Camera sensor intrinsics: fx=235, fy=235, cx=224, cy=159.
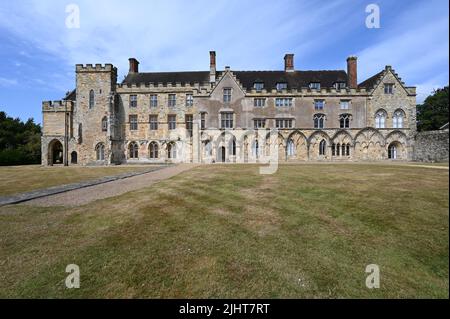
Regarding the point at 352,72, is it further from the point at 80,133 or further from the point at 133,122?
the point at 80,133

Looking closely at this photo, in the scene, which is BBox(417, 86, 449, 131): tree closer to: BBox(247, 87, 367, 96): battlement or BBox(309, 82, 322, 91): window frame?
BBox(247, 87, 367, 96): battlement

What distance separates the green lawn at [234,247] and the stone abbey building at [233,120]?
25259 mm

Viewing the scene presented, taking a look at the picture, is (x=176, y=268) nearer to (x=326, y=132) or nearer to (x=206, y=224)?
(x=206, y=224)

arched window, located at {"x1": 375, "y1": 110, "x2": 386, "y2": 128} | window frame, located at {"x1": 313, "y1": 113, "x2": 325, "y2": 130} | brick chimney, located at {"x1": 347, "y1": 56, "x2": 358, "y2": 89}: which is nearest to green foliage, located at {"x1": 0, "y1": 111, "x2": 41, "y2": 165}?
window frame, located at {"x1": 313, "y1": 113, "x2": 325, "y2": 130}

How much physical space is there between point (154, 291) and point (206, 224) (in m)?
2.59

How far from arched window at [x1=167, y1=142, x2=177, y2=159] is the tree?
54.8 metres

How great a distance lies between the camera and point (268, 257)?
4.44 meters

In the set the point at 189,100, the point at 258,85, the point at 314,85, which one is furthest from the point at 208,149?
the point at 314,85

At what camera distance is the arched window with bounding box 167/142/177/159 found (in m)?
36.0

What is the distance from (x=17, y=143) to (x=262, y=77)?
4747 cm

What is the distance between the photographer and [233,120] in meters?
33.4

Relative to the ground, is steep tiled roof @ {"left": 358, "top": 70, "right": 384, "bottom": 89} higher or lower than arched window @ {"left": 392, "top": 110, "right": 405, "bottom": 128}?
higher
